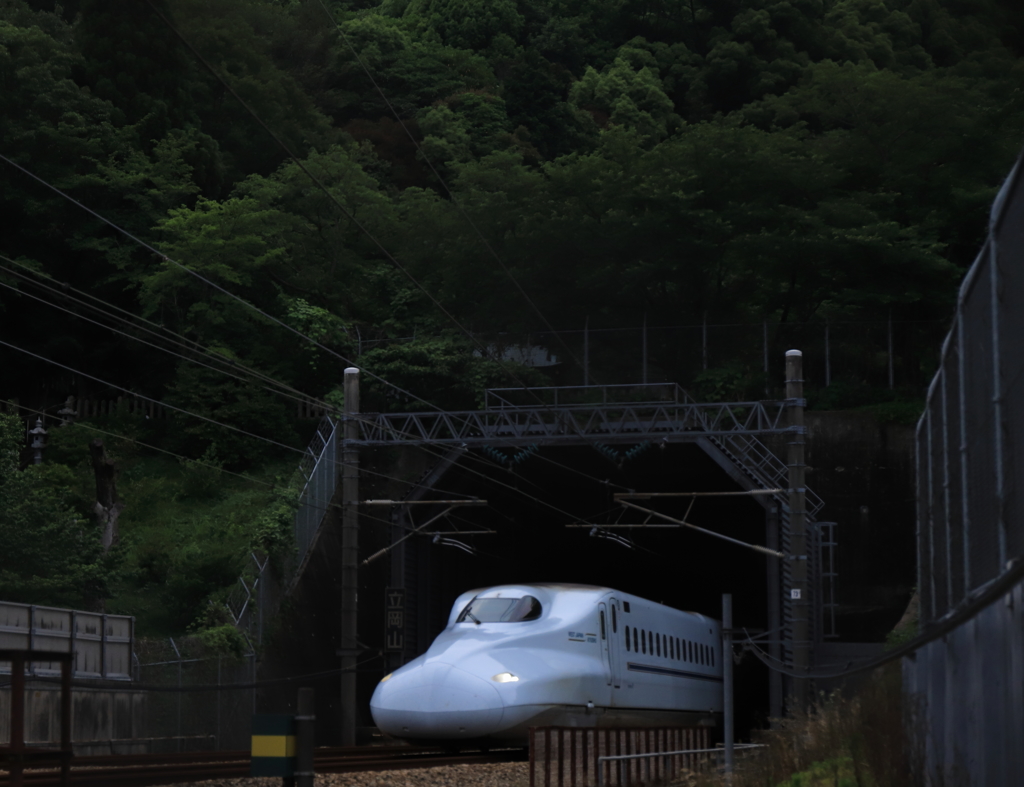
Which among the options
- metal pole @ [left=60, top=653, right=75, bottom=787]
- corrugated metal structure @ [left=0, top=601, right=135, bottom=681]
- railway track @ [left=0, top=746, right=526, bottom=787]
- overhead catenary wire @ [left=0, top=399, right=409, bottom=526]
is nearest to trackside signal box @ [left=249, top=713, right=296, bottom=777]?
metal pole @ [left=60, top=653, right=75, bottom=787]

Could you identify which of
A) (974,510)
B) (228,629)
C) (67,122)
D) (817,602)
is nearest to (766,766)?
(974,510)

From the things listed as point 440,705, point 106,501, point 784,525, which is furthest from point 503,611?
point 106,501

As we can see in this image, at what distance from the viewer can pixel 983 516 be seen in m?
7.50

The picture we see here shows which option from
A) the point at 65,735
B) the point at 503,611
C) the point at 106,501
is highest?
the point at 106,501

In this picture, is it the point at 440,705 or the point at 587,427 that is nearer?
the point at 440,705

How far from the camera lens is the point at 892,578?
36.6 m

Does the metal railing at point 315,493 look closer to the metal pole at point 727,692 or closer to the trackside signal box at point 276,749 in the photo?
the metal pole at point 727,692

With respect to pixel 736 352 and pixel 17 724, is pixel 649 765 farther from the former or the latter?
pixel 736 352

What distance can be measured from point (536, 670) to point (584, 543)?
23073 mm

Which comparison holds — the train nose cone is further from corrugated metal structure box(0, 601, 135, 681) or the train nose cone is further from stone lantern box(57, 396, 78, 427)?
stone lantern box(57, 396, 78, 427)

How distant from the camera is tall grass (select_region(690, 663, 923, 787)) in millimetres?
10469

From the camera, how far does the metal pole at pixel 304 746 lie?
Result: 7.41 metres

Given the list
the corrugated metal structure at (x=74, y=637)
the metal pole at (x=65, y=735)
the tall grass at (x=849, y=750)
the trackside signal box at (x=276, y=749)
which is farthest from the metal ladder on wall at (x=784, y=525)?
the metal pole at (x=65, y=735)

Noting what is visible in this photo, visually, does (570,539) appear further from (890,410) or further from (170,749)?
(170,749)
